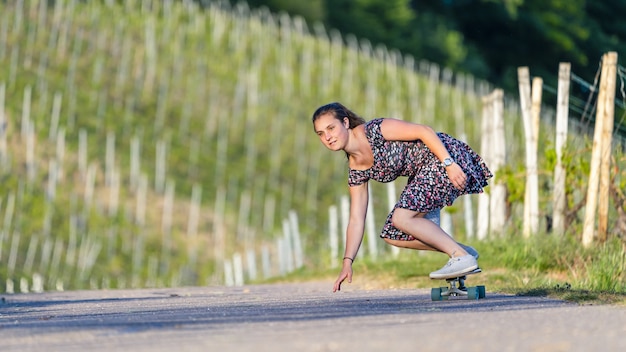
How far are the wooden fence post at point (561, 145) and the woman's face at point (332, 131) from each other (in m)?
5.47

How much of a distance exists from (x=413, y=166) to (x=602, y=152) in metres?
4.27

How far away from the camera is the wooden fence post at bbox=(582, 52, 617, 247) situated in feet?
41.7

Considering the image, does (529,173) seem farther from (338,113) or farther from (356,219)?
(338,113)

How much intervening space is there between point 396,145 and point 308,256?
12.7 meters

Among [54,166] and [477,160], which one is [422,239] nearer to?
[477,160]

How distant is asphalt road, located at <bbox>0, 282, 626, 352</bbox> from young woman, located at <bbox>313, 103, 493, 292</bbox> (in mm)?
355

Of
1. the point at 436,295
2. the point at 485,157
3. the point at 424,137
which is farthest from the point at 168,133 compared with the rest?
the point at 436,295

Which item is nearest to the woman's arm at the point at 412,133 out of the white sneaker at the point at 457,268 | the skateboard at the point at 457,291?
the white sneaker at the point at 457,268

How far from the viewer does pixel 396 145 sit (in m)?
8.86

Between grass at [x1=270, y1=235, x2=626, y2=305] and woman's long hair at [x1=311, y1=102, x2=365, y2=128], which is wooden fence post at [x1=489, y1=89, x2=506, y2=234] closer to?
grass at [x1=270, y1=235, x2=626, y2=305]

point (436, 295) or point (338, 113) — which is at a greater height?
point (338, 113)

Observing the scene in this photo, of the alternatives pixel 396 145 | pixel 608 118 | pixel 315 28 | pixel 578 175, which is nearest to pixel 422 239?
pixel 396 145

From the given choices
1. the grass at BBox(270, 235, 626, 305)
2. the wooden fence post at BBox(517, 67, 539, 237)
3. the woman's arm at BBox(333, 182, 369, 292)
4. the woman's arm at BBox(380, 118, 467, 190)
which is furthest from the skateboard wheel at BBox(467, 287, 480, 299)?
the wooden fence post at BBox(517, 67, 539, 237)

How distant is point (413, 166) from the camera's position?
8.98m
